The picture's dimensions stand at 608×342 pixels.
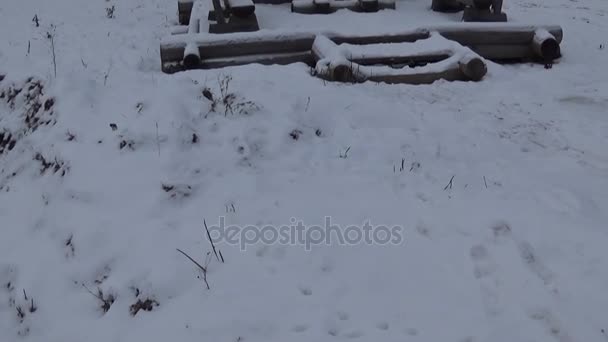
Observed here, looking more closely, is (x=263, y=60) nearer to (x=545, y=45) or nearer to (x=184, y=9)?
(x=184, y=9)

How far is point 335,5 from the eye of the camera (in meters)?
9.71

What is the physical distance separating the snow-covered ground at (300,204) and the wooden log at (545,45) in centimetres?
81

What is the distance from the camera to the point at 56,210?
448cm

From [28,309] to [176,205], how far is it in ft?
4.10

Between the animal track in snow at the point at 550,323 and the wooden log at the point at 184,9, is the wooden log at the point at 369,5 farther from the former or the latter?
the animal track in snow at the point at 550,323

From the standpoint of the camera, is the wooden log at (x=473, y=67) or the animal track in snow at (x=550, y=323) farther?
the wooden log at (x=473, y=67)

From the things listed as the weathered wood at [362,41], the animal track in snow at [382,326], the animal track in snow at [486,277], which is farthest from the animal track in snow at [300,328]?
the weathered wood at [362,41]

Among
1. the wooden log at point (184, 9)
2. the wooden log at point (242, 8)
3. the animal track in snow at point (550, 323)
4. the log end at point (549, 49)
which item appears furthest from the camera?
the wooden log at point (184, 9)

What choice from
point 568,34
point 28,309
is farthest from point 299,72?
point 568,34

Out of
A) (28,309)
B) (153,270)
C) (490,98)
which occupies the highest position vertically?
(490,98)

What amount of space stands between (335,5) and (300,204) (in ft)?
20.6

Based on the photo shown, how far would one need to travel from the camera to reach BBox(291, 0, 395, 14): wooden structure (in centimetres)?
944

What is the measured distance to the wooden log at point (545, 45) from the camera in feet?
25.3

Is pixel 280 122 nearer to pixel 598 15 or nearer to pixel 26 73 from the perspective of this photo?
pixel 26 73
